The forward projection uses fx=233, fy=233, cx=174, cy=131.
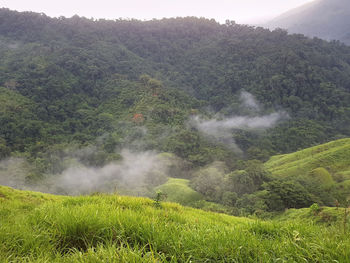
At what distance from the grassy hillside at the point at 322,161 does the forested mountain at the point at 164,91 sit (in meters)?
6.66

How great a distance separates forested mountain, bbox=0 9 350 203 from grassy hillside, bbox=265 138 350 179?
6.66 m

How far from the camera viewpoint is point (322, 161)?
43281mm

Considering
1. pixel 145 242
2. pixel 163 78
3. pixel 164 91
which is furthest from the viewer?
pixel 163 78

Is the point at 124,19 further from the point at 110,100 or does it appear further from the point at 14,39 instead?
the point at 110,100

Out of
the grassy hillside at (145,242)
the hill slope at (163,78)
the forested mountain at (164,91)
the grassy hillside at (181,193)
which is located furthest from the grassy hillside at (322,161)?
the grassy hillside at (145,242)

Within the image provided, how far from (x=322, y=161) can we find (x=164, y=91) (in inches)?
2521

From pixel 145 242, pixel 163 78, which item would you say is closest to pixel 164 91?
pixel 163 78

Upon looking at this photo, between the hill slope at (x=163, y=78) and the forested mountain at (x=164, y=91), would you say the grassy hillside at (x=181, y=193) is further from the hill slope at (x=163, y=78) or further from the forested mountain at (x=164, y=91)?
the hill slope at (x=163, y=78)

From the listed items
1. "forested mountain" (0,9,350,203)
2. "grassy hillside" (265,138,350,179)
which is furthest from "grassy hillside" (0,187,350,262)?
"forested mountain" (0,9,350,203)

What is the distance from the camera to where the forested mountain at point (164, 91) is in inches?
2589

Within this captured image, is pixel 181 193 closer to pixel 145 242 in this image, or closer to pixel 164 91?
pixel 145 242

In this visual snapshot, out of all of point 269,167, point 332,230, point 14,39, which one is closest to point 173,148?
point 269,167

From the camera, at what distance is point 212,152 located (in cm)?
6109

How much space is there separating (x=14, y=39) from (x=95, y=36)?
136ft
